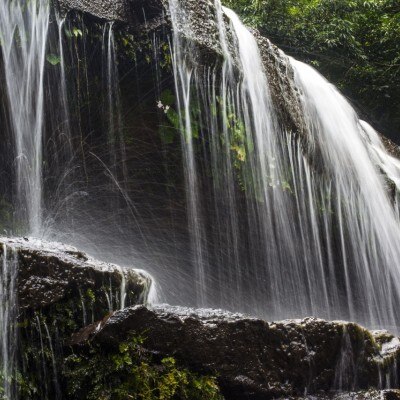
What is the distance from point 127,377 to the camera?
346cm

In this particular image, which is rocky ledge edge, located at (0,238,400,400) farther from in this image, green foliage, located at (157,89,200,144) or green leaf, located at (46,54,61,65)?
green leaf, located at (46,54,61,65)

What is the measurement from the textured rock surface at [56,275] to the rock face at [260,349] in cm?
33

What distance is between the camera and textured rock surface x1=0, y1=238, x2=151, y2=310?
3.53 meters

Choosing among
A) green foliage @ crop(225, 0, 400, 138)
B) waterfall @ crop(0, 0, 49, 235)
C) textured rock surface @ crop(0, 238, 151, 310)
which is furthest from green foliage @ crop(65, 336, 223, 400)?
green foliage @ crop(225, 0, 400, 138)

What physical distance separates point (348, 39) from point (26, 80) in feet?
29.9

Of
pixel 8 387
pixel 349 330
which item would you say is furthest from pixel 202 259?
pixel 8 387

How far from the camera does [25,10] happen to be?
19.3ft

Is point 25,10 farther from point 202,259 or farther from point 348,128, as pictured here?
point 348,128

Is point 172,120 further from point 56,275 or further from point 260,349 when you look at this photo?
point 260,349

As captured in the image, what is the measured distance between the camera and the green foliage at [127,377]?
11.1 ft

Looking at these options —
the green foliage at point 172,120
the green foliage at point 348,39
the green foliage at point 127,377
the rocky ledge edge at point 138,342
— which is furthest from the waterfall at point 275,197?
the green foliage at point 348,39

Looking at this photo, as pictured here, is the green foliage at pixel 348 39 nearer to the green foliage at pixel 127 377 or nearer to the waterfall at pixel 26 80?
the waterfall at pixel 26 80

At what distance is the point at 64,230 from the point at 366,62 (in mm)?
9545

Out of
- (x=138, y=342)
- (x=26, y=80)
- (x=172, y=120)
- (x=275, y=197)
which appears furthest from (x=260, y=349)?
(x=26, y=80)
